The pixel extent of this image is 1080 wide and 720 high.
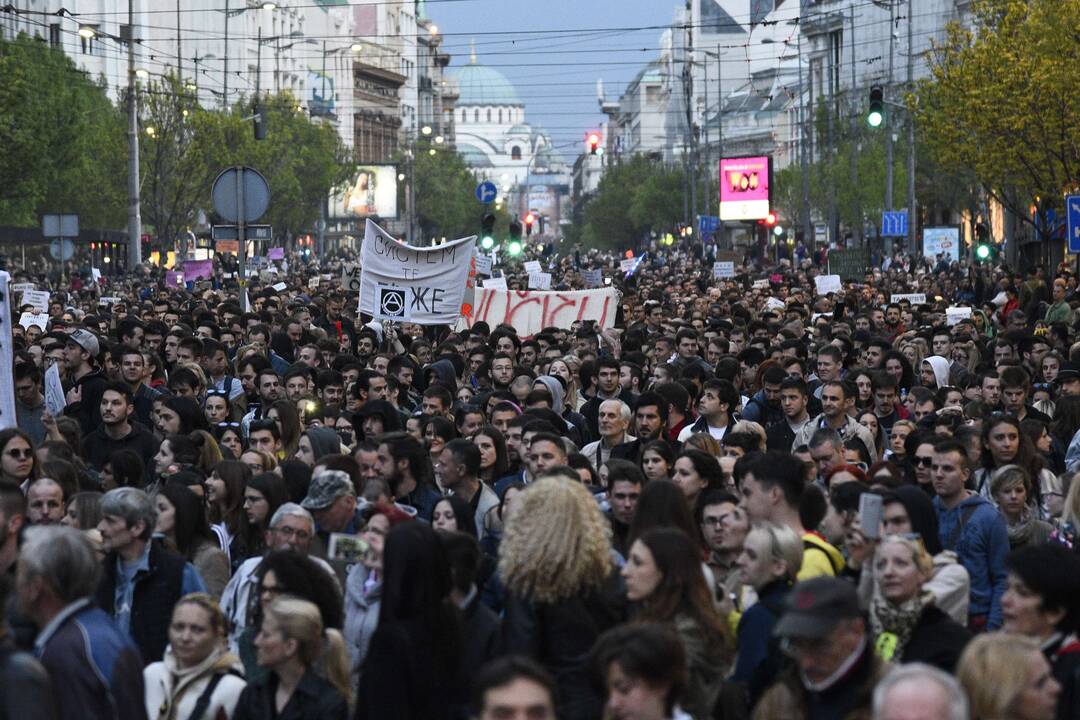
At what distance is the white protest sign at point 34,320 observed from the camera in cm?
2219

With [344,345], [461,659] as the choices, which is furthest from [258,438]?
[344,345]

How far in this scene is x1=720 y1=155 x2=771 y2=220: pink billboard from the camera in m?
91.5

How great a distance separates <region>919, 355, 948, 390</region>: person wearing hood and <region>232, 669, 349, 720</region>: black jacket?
1058cm

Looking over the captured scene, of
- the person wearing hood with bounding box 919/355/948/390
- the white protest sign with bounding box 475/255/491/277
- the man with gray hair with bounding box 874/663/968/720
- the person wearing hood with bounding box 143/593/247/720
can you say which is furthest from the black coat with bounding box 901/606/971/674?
the white protest sign with bounding box 475/255/491/277

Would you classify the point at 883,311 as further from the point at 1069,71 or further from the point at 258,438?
the point at 258,438

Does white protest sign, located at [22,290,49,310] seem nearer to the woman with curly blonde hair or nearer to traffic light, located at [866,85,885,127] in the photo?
traffic light, located at [866,85,885,127]

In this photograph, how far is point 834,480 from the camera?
31.0ft

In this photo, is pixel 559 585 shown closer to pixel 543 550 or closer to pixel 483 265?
Answer: pixel 543 550

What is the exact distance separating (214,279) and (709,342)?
92.3 feet

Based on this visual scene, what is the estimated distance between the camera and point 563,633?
6520mm

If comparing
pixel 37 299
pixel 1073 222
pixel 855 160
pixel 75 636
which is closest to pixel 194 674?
pixel 75 636

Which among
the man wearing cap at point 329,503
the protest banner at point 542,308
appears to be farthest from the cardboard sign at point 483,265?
the man wearing cap at point 329,503

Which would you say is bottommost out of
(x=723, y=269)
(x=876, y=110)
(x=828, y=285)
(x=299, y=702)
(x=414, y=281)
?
(x=299, y=702)

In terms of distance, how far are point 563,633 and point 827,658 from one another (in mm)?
961
